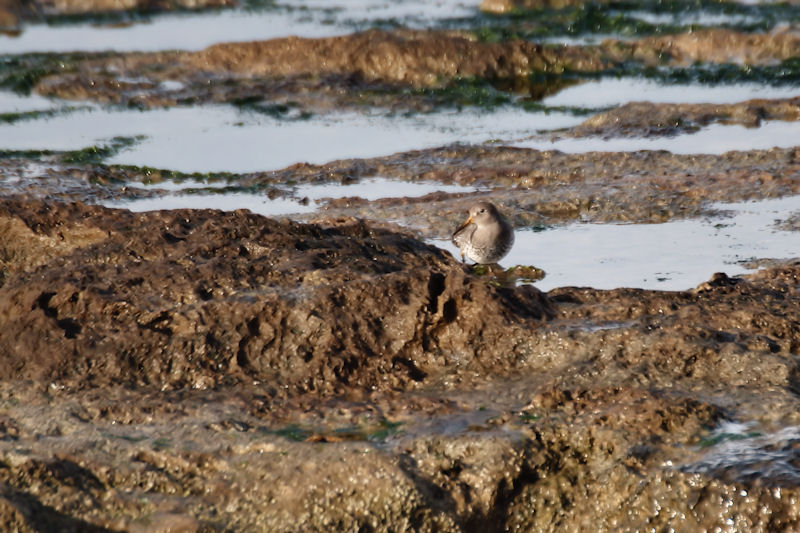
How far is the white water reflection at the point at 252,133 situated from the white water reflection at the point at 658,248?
8.63ft

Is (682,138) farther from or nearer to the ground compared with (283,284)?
farther from the ground

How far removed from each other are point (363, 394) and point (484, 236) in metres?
2.90

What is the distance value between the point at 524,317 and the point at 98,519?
1627mm

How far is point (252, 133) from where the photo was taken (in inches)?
400

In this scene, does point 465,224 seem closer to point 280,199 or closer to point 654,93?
point 280,199

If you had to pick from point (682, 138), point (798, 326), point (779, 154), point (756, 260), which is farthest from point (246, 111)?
point (798, 326)

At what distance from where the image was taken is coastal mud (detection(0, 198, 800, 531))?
2.91m

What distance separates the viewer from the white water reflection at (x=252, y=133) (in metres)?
9.12

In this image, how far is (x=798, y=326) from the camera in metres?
3.79

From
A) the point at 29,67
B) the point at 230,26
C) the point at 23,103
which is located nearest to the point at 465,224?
the point at 23,103

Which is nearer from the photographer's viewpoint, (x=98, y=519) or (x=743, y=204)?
(x=98, y=519)

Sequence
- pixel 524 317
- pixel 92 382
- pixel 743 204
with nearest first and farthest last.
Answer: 1. pixel 92 382
2. pixel 524 317
3. pixel 743 204

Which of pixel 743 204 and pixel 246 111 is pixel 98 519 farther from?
pixel 246 111

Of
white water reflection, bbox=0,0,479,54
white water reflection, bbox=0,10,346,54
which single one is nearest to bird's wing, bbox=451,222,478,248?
white water reflection, bbox=0,0,479,54
